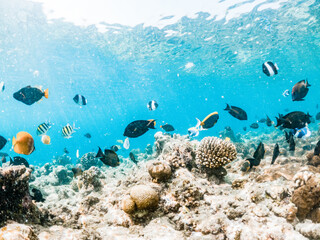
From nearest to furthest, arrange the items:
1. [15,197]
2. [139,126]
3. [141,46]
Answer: [15,197] < [139,126] < [141,46]

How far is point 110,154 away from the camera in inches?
182

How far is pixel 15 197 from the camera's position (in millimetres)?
3014

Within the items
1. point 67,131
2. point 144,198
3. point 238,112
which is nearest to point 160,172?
point 144,198

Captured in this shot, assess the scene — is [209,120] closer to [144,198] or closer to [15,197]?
[144,198]

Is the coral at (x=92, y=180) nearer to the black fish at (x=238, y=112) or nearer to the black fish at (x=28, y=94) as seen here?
the black fish at (x=28, y=94)

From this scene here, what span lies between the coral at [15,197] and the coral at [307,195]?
14.6 ft

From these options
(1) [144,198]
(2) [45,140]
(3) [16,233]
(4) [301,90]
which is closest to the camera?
(3) [16,233]

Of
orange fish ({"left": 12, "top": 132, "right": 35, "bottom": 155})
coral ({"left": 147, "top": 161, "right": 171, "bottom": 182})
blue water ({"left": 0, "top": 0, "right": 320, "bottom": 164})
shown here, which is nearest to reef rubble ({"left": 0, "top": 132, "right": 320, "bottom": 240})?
coral ({"left": 147, "top": 161, "right": 171, "bottom": 182})

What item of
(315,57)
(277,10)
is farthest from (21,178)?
(315,57)

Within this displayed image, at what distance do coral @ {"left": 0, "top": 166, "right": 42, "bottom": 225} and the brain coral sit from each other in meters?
3.58

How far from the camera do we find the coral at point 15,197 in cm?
284

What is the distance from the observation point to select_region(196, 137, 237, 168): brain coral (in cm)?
475

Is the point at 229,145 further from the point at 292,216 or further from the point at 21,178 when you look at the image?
the point at 21,178

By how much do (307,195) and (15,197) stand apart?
4.82 m
